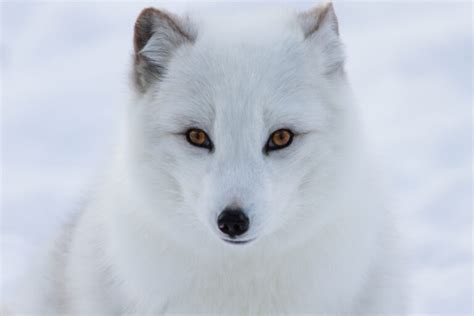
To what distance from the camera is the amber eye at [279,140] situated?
3516mm

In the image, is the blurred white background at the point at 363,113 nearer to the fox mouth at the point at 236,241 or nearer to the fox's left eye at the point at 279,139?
the fox's left eye at the point at 279,139

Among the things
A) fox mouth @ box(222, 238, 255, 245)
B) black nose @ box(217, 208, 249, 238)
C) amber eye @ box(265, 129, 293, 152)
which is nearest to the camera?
black nose @ box(217, 208, 249, 238)

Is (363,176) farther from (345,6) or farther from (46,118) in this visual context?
(345,6)

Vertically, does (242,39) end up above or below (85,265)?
above

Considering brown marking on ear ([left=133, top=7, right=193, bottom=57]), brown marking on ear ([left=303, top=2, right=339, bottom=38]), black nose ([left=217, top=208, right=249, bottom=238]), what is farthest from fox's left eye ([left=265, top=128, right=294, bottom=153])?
brown marking on ear ([left=133, top=7, right=193, bottom=57])

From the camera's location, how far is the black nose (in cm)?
328

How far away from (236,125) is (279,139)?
20cm

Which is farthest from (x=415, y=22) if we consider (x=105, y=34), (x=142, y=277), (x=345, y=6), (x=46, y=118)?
(x=142, y=277)

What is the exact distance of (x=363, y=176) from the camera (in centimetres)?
386

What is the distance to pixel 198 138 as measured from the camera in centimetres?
356

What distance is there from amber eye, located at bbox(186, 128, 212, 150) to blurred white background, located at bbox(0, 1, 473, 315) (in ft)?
1.84

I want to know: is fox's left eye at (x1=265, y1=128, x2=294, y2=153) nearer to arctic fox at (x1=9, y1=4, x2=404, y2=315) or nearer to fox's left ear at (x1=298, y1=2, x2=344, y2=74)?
arctic fox at (x1=9, y1=4, x2=404, y2=315)

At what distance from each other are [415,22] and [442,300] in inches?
182

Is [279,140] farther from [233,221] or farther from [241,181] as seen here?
[233,221]
